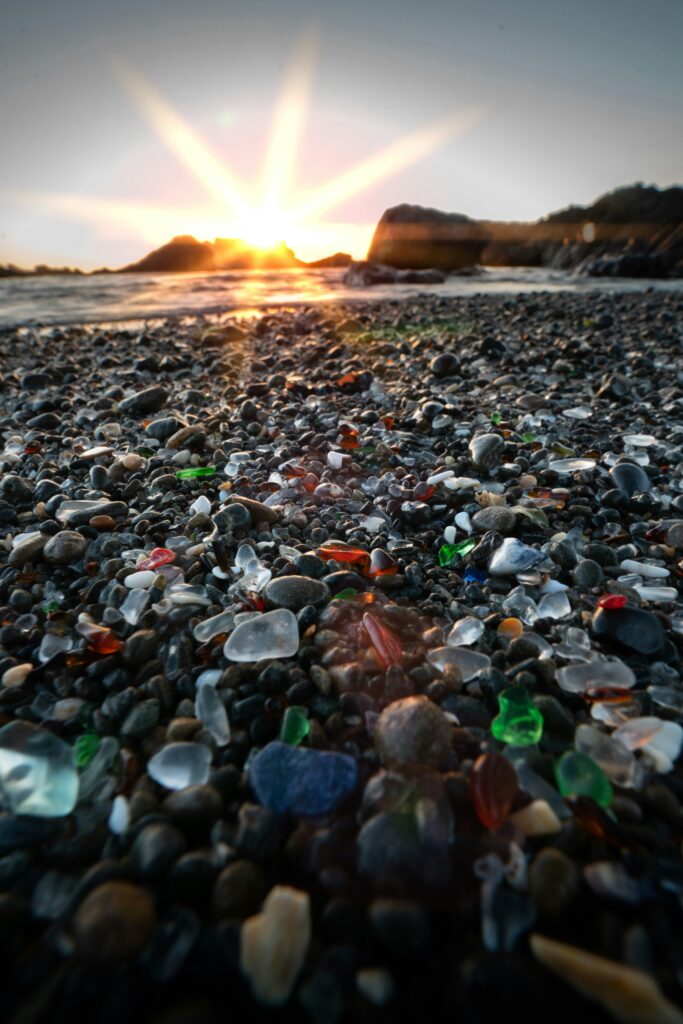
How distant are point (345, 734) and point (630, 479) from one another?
187 centimetres

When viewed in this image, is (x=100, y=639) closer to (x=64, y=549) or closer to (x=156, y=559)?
(x=156, y=559)

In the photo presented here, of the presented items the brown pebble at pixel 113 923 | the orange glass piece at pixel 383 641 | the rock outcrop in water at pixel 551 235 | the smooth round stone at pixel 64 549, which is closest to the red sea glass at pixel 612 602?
the orange glass piece at pixel 383 641

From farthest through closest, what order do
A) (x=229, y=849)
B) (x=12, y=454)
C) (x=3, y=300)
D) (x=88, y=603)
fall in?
(x=3, y=300), (x=12, y=454), (x=88, y=603), (x=229, y=849)

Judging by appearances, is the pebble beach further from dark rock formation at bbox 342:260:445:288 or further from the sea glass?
dark rock formation at bbox 342:260:445:288

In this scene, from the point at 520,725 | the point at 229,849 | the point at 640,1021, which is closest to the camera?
the point at 640,1021

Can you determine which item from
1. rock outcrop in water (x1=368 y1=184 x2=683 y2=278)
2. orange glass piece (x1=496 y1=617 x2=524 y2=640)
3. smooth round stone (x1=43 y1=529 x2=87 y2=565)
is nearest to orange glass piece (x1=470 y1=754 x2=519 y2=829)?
orange glass piece (x1=496 y1=617 x2=524 y2=640)

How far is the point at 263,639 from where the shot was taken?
57.1 inches

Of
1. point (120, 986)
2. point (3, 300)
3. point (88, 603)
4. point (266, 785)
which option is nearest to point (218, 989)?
point (120, 986)

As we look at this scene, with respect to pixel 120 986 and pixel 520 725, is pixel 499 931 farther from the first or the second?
pixel 120 986

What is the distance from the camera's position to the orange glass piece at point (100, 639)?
147 centimetres

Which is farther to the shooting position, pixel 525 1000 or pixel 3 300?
pixel 3 300

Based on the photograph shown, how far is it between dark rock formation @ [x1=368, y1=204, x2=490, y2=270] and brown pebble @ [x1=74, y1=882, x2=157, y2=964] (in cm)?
3349

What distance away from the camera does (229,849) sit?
0.98 m

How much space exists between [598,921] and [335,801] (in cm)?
49
